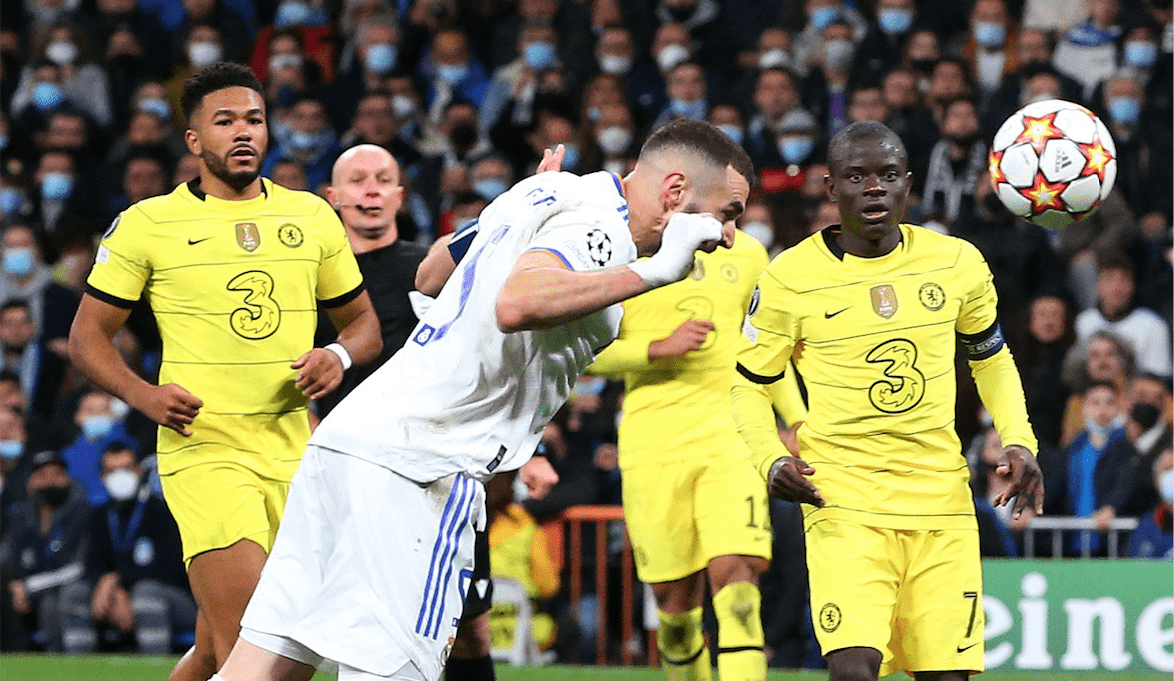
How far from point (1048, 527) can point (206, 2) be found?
8401 millimetres

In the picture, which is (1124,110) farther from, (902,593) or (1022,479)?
(902,593)

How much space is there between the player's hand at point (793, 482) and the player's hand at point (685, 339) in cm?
179

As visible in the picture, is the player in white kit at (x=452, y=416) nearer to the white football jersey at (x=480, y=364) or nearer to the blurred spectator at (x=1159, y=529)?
the white football jersey at (x=480, y=364)

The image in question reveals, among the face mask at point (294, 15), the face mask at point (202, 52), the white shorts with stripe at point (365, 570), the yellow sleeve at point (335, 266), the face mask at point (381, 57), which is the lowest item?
the white shorts with stripe at point (365, 570)

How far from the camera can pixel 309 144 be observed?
1350 cm

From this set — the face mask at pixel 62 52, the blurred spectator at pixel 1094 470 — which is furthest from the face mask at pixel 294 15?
the blurred spectator at pixel 1094 470

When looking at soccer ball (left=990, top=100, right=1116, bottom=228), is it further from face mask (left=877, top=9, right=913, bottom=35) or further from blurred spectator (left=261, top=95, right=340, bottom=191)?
blurred spectator (left=261, top=95, right=340, bottom=191)

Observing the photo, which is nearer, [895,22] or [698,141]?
[698,141]

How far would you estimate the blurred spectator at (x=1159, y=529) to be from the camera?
10.1 meters

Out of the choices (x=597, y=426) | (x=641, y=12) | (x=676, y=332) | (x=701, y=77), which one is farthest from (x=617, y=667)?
(x=641, y=12)

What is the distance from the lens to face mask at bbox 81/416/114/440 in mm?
11750

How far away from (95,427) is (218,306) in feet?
19.6

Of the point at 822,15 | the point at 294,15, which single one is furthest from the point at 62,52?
the point at 822,15

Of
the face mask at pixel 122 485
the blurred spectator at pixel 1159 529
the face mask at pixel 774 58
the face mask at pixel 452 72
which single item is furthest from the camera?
the face mask at pixel 452 72
